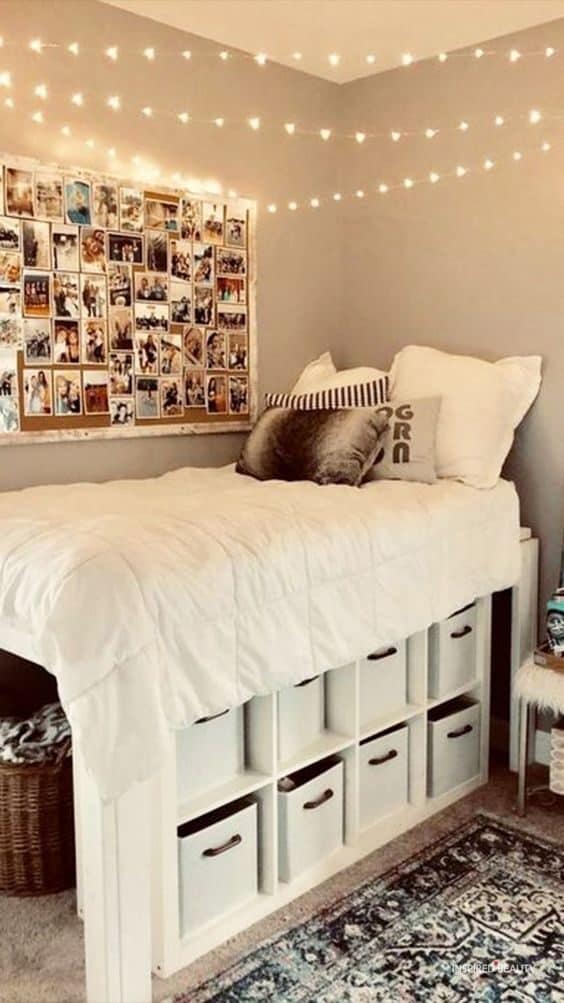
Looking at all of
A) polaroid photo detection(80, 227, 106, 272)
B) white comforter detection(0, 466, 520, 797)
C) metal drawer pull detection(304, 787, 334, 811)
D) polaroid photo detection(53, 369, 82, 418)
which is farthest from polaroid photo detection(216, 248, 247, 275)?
metal drawer pull detection(304, 787, 334, 811)

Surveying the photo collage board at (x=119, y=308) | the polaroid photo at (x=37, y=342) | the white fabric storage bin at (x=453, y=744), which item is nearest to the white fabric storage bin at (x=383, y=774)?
the white fabric storage bin at (x=453, y=744)

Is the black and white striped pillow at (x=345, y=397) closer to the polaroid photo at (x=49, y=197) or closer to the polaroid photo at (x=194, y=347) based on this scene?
the polaroid photo at (x=194, y=347)

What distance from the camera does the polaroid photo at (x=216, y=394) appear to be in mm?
3213

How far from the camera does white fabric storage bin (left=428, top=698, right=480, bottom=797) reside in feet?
9.16

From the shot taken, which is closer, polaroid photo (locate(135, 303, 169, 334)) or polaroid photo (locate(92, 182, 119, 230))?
polaroid photo (locate(92, 182, 119, 230))

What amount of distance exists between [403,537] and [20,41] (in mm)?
1737

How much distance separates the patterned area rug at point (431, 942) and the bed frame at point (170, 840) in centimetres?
11

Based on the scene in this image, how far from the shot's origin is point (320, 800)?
2387 mm

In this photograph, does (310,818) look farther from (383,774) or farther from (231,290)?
(231,290)

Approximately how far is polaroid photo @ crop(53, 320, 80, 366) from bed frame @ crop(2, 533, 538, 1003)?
1.11m

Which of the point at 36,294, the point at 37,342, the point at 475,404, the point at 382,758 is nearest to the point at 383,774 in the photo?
the point at 382,758

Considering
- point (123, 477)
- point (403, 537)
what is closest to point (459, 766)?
point (403, 537)

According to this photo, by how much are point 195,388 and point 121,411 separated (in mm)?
311

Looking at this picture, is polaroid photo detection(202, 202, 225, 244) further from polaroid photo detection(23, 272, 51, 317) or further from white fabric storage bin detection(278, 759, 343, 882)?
white fabric storage bin detection(278, 759, 343, 882)
